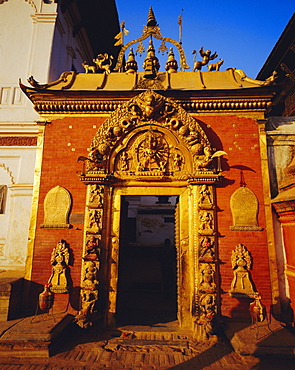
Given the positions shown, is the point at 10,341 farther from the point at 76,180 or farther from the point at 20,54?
the point at 20,54

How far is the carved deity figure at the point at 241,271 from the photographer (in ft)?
18.3

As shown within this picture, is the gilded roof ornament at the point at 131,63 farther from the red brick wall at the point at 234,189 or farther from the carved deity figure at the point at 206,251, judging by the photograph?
the carved deity figure at the point at 206,251

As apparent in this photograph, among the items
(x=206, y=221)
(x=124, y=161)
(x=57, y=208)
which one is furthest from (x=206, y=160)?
(x=57, y=208)

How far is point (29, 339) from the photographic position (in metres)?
4.61

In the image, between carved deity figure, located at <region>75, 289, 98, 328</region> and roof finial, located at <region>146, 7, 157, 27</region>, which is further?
roof finial, located at <region>146, 7, 157, 27</region>

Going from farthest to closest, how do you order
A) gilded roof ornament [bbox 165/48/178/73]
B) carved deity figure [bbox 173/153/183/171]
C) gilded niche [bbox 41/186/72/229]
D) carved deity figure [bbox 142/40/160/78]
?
gilded roof ornament [bbox 165/48/178/73] → carved deity figure [bbox 142/40/160/78] → carved deity figure [bbox 173/153/183/171] → gilded niche [bbox 41/186/72/229]

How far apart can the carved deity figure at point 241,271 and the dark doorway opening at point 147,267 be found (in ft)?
6.97

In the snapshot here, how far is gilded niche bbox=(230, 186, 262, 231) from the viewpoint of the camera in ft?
19.4

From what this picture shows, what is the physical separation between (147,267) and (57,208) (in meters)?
8.37

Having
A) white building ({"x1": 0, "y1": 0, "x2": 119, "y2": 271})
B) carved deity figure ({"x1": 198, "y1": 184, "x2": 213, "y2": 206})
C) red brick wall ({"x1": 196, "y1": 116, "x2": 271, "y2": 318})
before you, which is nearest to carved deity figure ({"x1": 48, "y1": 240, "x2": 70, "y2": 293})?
white building ({"x1": 0, "y1": 0, "x2": 119, "y2": 271})

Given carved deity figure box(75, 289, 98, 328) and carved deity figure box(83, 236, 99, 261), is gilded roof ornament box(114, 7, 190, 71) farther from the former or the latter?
carved deity figure box(75, 289, 98, 328)

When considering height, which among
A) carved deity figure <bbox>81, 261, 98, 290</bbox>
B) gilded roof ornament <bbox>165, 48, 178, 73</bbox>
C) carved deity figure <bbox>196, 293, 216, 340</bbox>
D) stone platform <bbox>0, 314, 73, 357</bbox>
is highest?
gilded roof ornament <bbox>165, 48, 178, 73</bbox>

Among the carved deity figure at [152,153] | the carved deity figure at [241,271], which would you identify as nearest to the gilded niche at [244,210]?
the carved deity figure at [241,271]

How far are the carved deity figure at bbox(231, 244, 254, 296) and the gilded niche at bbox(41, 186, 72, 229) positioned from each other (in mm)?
4347
